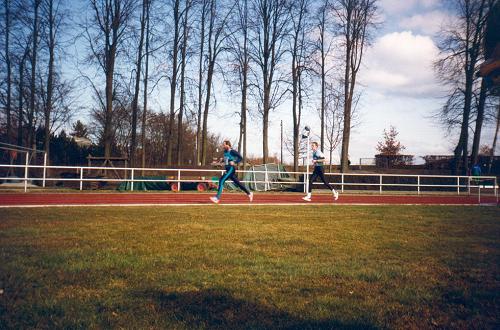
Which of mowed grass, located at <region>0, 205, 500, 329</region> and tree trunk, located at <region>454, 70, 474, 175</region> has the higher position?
tree trunk, located at <region>454, 70, 474, 175</region>

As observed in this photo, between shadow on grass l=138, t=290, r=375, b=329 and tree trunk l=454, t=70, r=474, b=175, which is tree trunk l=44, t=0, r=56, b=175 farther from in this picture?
tree trunk l=454, t=70, r=474, b=175

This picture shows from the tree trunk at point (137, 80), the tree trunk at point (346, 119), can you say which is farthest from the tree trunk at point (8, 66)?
the tree trunk at point (346, 119)

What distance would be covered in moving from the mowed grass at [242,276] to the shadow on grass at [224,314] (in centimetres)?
2

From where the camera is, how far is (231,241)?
6.11m

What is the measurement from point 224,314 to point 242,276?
1.05 meters

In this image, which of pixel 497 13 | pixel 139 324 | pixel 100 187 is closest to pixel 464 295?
pixel 497 13

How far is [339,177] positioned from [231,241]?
21.1 meters

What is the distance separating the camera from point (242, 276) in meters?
4.15

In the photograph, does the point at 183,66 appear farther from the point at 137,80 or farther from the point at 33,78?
the point at 33,78

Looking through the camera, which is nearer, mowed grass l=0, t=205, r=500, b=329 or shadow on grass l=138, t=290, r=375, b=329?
shadow on grass l=138, t=290, r=375, b=329

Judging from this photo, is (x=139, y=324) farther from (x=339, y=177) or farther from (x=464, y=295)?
(x=339, y=177)

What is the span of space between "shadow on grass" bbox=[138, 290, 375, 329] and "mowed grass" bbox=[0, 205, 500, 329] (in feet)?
0.05

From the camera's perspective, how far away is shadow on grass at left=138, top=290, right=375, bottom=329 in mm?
2912

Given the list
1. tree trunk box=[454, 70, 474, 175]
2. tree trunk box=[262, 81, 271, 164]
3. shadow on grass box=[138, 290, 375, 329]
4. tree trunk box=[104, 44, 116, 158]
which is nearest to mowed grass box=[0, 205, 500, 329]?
shadow on grass box=[138, 290, 375, 329]
